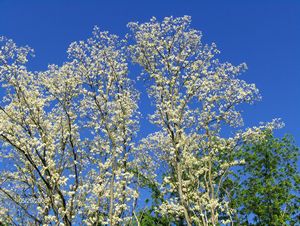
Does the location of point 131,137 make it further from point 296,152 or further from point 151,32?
point 296,152

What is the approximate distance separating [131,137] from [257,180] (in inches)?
883

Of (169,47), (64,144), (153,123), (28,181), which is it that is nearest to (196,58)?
(169,47)

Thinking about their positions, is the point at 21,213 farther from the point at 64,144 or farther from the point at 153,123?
the point at 153,123

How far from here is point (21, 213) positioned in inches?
882

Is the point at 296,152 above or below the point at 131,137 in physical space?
above

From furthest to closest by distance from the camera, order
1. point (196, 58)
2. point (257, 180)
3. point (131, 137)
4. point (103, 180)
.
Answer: point (257, 180), point (196, 58), point (131, 137), point (103, 180)

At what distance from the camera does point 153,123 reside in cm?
2206

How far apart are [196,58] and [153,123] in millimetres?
3940

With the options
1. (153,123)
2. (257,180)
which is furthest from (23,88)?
(257,180)

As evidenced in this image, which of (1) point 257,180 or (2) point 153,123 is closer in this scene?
(2) point 153,123

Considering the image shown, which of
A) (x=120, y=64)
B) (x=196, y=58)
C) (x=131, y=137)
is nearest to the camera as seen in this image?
(x=131, y=137)

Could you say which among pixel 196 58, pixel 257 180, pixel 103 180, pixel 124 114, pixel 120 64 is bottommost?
pixel 103 180

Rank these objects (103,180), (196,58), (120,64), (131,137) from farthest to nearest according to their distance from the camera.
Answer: (196,58) → (120,64) → (131,137) → (103,180)

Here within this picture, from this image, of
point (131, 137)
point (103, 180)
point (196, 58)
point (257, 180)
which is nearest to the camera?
point (103, 180)
